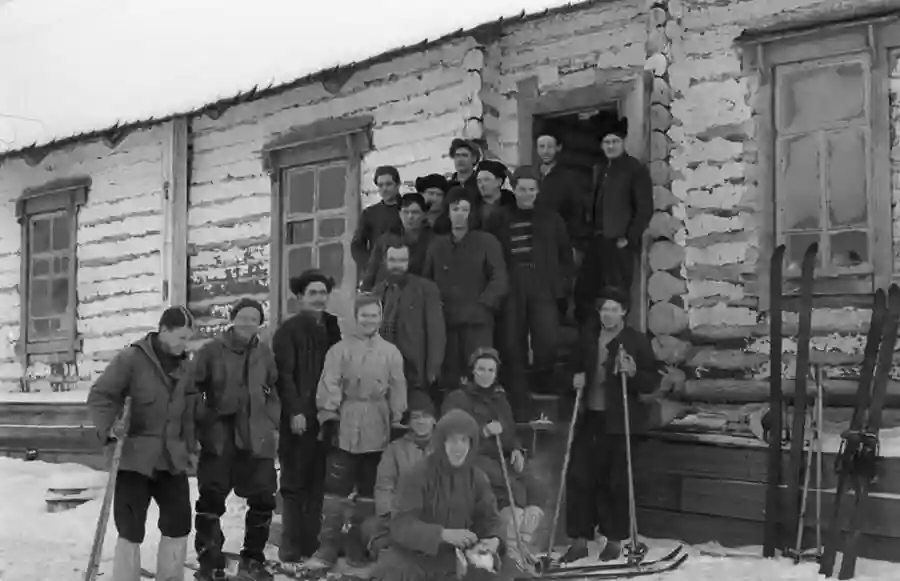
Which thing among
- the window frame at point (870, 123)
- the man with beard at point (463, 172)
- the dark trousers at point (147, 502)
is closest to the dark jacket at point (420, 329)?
the man with beard at point (463, 172)

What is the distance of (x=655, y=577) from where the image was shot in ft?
20.3

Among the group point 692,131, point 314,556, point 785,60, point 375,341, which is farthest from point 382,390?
point 785,60

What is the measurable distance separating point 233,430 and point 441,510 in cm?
Answer: 176

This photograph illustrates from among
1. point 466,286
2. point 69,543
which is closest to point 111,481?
point 466,286

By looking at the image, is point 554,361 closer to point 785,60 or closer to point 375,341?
point 375,341

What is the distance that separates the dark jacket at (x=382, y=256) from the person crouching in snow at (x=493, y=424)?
1.16m

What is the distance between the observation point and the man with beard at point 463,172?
7508mm

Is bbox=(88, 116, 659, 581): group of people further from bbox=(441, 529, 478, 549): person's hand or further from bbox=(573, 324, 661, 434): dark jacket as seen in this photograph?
bbox=(441, 529, 478, 549): person's hand

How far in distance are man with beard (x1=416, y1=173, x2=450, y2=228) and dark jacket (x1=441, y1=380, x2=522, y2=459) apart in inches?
68.2

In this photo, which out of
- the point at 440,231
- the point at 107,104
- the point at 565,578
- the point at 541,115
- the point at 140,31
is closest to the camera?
the point at 565,578

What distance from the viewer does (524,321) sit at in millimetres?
7098

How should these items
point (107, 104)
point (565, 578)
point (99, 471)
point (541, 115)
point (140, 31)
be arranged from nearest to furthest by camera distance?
point (565, 578) → point (541, 115) → point (99, 471) → point (107, 104) → point (140, 31)

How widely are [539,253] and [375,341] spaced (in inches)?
50.8

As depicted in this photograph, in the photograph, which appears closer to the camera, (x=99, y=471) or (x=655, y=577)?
(x=655, y=577)
